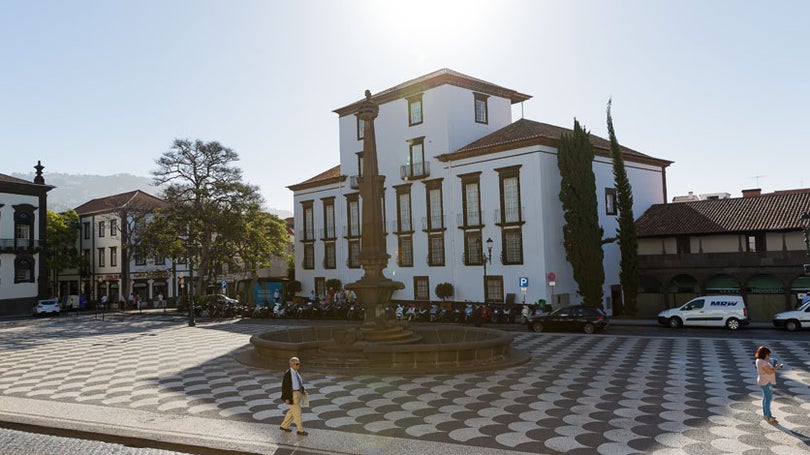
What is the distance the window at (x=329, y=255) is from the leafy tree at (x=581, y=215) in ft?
69.0

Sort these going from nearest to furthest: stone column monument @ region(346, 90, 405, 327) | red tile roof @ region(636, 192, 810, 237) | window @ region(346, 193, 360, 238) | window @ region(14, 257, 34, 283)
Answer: stone column monument @ region(346, 90, 405, 327) → red tile roof @ region(636, 192, 810, 237) → window @ region(346, 193, 360, 238) → window @ region(14, 257, 34, 283)

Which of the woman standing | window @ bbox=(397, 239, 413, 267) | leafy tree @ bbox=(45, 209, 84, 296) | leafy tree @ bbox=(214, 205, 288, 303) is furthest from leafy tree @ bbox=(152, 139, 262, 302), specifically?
the woman standing

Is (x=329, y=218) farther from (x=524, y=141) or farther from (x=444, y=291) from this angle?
(x=524, y=141)

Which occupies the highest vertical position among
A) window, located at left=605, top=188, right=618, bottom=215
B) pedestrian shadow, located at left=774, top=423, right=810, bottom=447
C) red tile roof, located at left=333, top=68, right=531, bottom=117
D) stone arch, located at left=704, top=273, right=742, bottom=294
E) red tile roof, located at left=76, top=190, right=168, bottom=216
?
red tile roof, located at left=333, top=68, right=531, bottom=117

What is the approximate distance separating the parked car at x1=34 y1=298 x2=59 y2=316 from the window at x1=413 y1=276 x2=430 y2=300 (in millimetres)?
31625

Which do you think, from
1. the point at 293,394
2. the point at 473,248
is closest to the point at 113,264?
the point at 473,248

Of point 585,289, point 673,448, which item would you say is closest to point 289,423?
point 673,448

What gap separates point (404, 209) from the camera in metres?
43.6

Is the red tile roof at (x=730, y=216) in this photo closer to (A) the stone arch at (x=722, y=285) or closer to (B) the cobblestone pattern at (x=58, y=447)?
(A) the stone arch at (x=722, y=285)

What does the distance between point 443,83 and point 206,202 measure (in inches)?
812

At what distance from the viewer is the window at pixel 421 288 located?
138 feet

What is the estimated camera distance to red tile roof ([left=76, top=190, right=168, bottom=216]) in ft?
190

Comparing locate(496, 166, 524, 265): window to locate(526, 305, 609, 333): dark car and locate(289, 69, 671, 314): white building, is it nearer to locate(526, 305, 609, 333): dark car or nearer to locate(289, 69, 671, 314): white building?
locate(289, 69, 671, 314): white building

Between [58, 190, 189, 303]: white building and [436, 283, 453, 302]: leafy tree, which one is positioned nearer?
[436, 283, 453, 302]: leafy tree
